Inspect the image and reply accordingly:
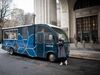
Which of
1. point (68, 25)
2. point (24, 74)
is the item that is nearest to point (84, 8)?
point (68, 25)

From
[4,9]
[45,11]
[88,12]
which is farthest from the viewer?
[4,9]

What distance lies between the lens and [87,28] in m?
25.3

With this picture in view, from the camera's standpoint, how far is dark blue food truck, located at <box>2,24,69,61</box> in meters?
12.1

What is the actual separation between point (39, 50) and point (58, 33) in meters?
2.22

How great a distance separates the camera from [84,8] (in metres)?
25.4

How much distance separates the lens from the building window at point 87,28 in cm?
2416

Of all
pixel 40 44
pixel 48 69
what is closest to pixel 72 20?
pixel 40 44

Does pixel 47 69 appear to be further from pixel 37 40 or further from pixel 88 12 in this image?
pixel 88 12

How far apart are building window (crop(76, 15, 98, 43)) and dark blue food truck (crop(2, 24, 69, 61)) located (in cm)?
1232

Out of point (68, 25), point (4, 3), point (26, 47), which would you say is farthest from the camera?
point (4, 3)

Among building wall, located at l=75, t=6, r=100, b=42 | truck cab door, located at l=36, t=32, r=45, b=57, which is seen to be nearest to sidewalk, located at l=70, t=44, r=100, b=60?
truck cab door, located at l=36, t=32, r=45, b=57

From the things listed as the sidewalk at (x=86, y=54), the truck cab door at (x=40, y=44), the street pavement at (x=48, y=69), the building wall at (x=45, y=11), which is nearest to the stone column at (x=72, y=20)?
the building wall at (x=45, y=11)

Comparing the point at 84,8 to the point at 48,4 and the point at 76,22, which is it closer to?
the point at 76,22

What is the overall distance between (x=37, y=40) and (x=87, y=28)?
14.1m
